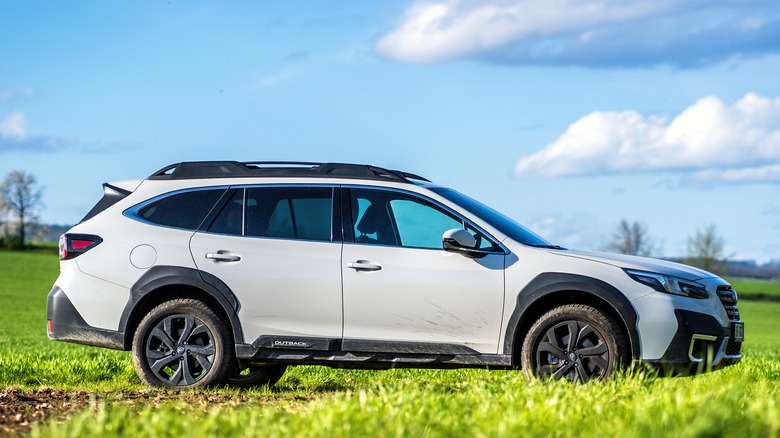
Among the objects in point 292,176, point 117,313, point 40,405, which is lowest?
point 40,405

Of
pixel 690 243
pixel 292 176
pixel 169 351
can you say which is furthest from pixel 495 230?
pixel 690 243

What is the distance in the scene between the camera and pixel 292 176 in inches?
362

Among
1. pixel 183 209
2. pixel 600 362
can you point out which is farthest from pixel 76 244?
pixel 600 362

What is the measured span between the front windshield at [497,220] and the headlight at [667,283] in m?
0.90

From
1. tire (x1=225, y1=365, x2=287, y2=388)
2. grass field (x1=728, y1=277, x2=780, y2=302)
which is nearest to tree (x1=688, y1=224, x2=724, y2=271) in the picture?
grass field (x1=728, y1=277, x2=780, y2=302)

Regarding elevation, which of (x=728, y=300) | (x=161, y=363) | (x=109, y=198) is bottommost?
(x=161, y=363)

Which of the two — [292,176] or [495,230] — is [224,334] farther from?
[495,230]

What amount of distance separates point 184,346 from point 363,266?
182 centimetres

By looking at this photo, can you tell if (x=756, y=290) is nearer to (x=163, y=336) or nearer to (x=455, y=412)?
(x=163, y=336)

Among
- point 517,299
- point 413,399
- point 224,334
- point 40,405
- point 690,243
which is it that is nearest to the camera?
point 413,399

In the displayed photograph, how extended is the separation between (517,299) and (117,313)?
3623 mm

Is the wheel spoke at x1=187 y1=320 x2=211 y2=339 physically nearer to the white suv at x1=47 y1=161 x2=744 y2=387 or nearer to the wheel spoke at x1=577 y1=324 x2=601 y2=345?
the white suv at x1=47 y1=161 x2=744 y2=387

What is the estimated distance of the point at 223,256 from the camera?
29.4ft

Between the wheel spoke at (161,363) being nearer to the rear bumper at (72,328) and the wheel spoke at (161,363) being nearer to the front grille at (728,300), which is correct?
the rear bumper at (72,328)
